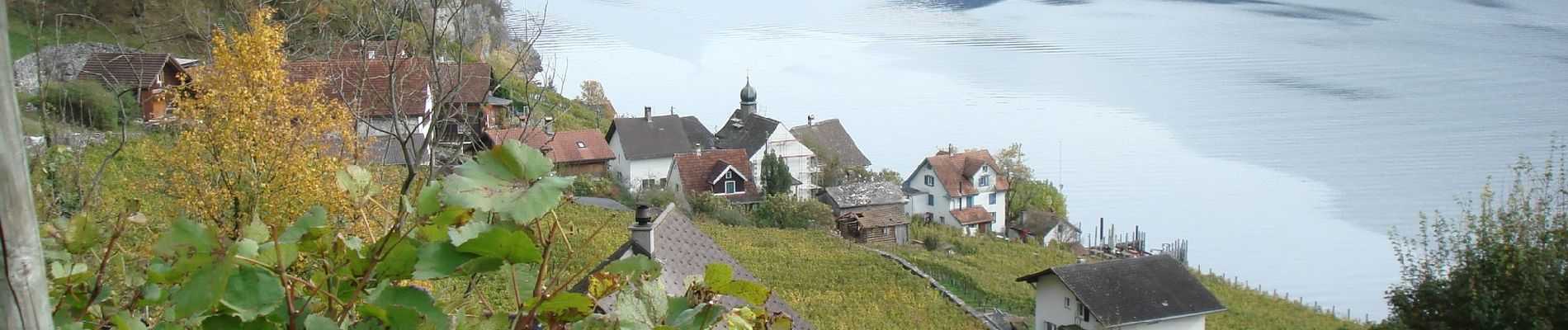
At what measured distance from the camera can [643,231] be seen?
17.1 feet

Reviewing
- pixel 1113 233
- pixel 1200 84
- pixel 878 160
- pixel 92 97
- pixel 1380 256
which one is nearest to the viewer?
pixel 92 97

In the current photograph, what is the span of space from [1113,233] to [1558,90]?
10.5 m

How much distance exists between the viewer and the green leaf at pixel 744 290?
0.96m

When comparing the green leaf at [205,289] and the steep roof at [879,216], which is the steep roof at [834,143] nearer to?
the steep roof at [879,216]

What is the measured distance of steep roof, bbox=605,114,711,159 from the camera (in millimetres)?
21203

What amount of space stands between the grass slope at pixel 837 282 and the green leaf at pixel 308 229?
10230 millimetres

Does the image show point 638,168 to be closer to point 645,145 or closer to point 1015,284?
point 645,145

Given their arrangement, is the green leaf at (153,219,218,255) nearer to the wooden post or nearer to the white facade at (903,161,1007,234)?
the wooden post

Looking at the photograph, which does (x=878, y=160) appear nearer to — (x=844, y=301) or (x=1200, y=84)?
(x=1200, y=84)

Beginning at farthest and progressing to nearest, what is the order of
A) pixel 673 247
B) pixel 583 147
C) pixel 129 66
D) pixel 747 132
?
pixel 747 132
pixel 583 147
pixel 129 66
pixel 673 247

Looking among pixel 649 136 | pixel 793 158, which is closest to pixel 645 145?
pixel 649 136

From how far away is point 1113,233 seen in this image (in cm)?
1823

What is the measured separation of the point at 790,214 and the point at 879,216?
2202mm

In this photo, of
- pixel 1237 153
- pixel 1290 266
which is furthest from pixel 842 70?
pixel 1290 266
